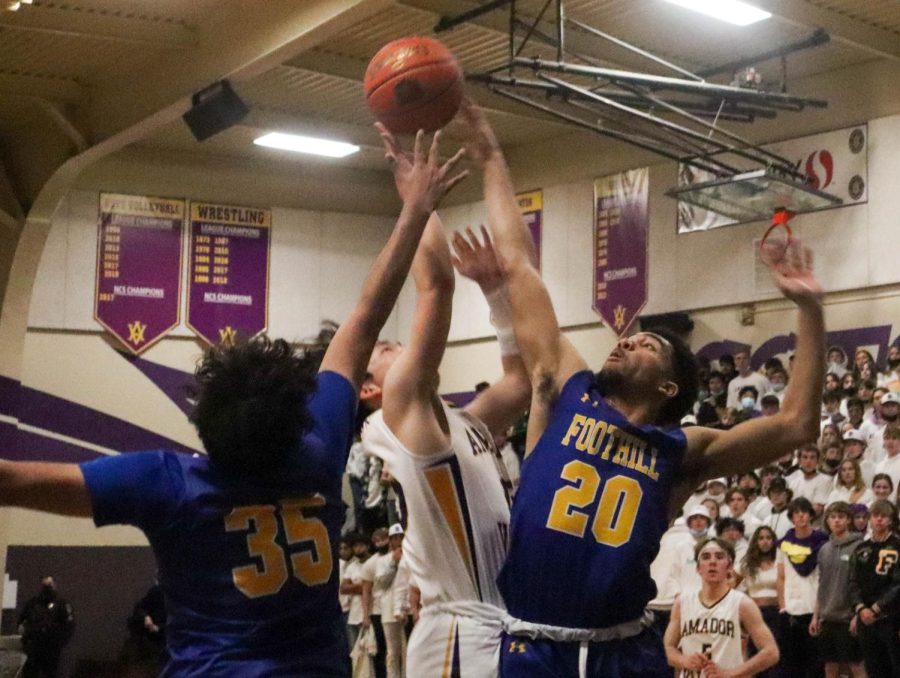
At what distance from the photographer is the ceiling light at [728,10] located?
13488mm

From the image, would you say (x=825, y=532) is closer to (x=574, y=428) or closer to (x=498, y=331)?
(x=498, y=331)

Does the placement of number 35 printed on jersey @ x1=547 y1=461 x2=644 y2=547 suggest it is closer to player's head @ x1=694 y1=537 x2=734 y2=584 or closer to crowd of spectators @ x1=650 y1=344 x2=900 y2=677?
player's head @ x1=694 y1=537 x2=734 y2=584

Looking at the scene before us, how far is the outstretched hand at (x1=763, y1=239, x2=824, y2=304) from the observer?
402 cm

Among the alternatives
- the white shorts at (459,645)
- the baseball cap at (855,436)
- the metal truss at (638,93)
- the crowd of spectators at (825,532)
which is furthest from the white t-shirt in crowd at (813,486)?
the white shorts at (459,645)

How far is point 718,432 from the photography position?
12.9 feet

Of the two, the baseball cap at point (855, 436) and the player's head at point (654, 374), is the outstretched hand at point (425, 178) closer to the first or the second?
→ the player's head at point (654, 374)

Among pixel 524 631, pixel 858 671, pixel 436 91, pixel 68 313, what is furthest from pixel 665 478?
pixel 68 313

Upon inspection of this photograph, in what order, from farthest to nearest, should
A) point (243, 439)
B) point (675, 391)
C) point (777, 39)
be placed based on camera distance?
point (777, 39)
point (675, 391)
point (243, 439)

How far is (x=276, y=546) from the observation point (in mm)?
2869

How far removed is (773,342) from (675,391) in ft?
40.7

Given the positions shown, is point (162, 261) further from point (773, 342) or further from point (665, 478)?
point (665, 478)

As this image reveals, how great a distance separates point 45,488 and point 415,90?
2460 millimetres

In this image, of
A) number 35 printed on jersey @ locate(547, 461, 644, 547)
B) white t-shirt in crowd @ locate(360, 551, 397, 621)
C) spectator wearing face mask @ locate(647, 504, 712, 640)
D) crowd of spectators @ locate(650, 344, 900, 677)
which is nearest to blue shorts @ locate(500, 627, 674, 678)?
number 35 printed on jersey @ locate(547, 461, 644, 547)

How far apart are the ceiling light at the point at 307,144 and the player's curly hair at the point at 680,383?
14717 millimetres
